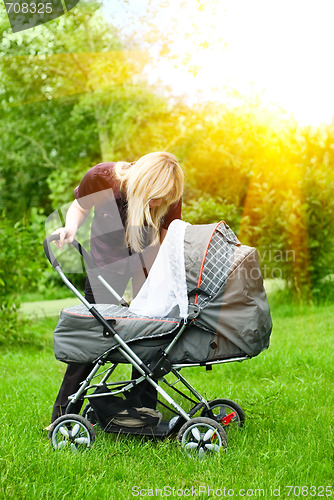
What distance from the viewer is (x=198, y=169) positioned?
27.9 feet

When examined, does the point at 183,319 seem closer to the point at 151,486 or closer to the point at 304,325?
the point at 151,486

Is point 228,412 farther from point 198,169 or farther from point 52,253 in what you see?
point 198,169

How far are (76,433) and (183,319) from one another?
768 mm

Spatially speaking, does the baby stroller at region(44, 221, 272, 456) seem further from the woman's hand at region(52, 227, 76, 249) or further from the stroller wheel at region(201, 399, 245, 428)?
the stroller wheel at region(201, 399, 245, 428)

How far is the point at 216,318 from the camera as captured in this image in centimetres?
257

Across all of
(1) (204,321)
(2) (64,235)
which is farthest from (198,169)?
(1) (204,321)

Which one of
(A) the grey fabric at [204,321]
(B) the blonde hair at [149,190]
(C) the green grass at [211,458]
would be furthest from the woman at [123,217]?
(C) the green grass at [211,458]

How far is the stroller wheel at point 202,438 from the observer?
265 centimetres

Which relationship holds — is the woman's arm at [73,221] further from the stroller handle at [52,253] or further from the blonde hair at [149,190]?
the blonde hair at [149,190]

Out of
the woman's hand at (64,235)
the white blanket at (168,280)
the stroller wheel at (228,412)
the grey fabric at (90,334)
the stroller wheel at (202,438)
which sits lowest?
the stroller wheel at (228,412)

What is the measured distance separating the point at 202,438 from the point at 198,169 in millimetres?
6175

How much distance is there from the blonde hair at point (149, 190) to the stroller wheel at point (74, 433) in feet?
2.93

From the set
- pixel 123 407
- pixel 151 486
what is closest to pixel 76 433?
pixel 123 407

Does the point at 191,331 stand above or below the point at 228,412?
above
